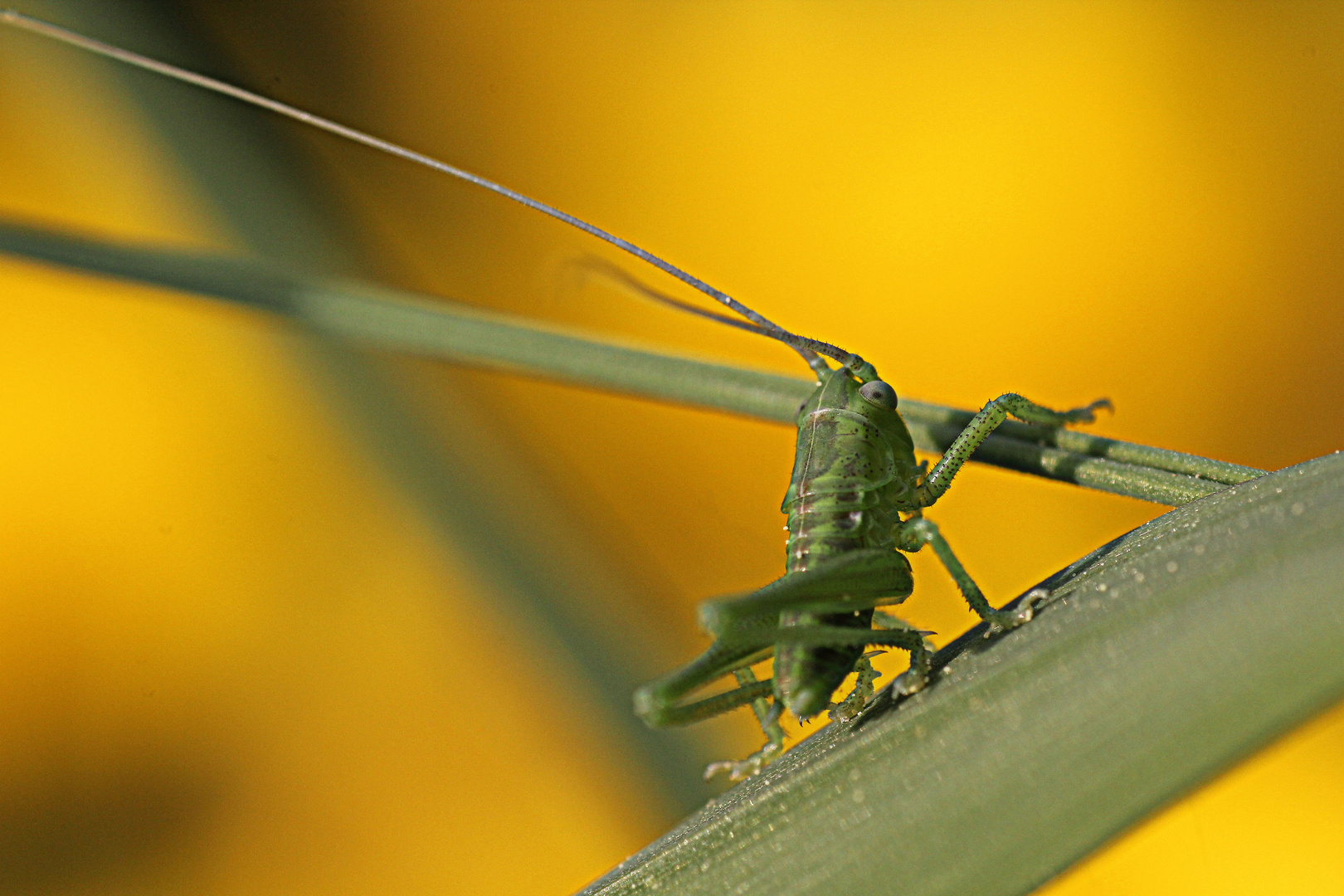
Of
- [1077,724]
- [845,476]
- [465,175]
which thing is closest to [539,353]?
[465,175]

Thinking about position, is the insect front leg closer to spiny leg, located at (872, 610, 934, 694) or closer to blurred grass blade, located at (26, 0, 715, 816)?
spiny leg, located at (872, 610, 934, 694)

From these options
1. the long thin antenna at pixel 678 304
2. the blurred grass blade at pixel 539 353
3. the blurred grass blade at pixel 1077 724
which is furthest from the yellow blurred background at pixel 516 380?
the blurred grass blade at pixel 1077 724

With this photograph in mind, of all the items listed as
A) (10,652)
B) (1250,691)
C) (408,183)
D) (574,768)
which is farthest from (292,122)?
(1250,691)

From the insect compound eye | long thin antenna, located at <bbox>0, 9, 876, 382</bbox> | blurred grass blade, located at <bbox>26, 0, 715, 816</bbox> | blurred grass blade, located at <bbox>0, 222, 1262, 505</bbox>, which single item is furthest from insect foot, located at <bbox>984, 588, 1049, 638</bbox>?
blurred grass blade, located at <bbox>26, 0, 715, 816</bbox>

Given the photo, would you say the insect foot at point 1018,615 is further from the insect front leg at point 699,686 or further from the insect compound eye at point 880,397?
the insect compound eye at point 880,397

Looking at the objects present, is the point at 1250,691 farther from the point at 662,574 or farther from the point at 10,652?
the point at 10,652

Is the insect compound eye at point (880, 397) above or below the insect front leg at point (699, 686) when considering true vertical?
above

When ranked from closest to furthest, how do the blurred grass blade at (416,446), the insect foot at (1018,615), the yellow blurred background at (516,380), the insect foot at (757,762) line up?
the insect foot at (1018,615) → the insect foot at (757,762) → the yellow blurred background at (516,380) → the blurred grass blade at (416,446)

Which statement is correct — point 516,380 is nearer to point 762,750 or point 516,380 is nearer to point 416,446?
point 416,446
